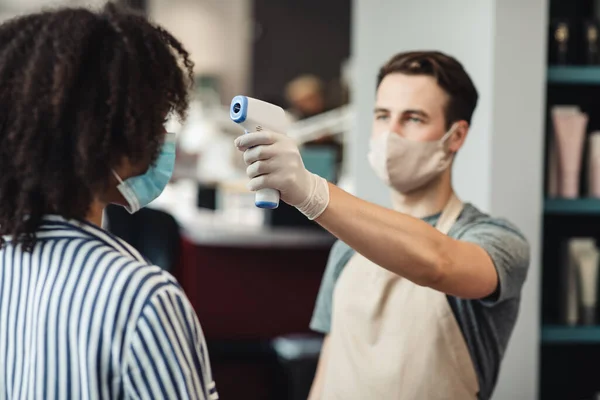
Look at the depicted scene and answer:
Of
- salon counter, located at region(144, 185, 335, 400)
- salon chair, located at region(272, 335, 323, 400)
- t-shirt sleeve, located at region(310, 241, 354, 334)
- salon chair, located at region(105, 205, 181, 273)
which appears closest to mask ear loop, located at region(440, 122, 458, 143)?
t-shirt sleeve, located at region(310, 241, 354, 334)

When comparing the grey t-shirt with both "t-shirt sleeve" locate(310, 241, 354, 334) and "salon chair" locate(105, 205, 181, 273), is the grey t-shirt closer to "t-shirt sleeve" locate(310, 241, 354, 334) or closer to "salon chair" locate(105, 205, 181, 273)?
"t-shirt sleeve" locate(310, 241, 354, 334)

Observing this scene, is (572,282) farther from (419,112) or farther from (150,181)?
(150,181)

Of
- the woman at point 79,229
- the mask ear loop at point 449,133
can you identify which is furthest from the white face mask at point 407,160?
the woman at point 79,229

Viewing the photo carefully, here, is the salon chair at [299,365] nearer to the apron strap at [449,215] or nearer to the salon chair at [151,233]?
the salon chair at [151,233]

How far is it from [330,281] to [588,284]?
1.14 metres

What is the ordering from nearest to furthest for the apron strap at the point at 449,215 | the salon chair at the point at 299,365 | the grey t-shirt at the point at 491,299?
the grey t-shirt at the point at 491,299, the apron strap at the point at 449,215, the salon chair at the point at 299,365

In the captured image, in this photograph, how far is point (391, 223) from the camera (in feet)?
4.07

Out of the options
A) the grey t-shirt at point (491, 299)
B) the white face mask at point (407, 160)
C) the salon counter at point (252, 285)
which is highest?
the white face mask at point (407, 160)

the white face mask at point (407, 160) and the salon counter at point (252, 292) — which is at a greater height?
the white face mask at point (407, 160)

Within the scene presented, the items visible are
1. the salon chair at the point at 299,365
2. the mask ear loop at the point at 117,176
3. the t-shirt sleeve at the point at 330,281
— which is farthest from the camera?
the salon chair at the point at 299,365

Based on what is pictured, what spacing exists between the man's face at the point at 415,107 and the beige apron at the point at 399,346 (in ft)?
0.56

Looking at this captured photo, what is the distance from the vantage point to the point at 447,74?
1.58m

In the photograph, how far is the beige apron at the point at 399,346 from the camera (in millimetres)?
1466

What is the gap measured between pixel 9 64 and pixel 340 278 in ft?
2.92
